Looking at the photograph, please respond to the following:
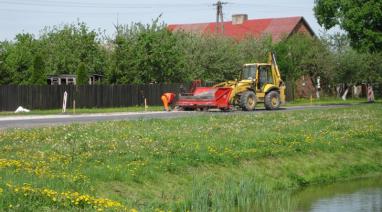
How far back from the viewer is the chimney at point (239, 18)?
89387 mm

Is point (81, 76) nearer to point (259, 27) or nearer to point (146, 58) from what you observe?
point (146, 58)

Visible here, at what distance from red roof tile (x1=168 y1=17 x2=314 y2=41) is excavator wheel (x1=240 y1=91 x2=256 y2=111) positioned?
34.5 m

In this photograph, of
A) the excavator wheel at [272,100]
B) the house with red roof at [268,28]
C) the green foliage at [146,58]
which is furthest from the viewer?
the house with red roof at [268,28]

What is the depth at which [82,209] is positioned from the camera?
1188 cm

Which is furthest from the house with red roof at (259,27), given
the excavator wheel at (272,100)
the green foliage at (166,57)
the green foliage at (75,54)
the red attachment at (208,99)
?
the red attachment at (208,99)

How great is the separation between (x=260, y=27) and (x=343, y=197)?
67.7 meters

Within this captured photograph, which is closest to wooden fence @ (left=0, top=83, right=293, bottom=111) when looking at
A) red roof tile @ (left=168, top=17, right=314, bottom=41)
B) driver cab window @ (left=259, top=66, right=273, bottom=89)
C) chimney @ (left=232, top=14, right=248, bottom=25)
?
driver cab window @ (left=259, top=66, right=273, bottom=89)

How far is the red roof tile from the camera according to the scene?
261 feet

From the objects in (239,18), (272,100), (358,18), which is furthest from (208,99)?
(239,18)

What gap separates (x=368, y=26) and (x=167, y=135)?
34.3 meters

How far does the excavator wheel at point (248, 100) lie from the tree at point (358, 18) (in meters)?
13.7

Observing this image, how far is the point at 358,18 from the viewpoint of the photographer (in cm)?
5272

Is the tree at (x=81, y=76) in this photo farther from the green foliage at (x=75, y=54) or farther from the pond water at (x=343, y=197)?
the pond water at (x=343, y=197)

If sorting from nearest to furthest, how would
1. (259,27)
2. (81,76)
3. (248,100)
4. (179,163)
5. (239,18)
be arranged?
1. (179,163)
2. (248,100)
3. (81,76)
4. (259,27)
5. (239,18)
